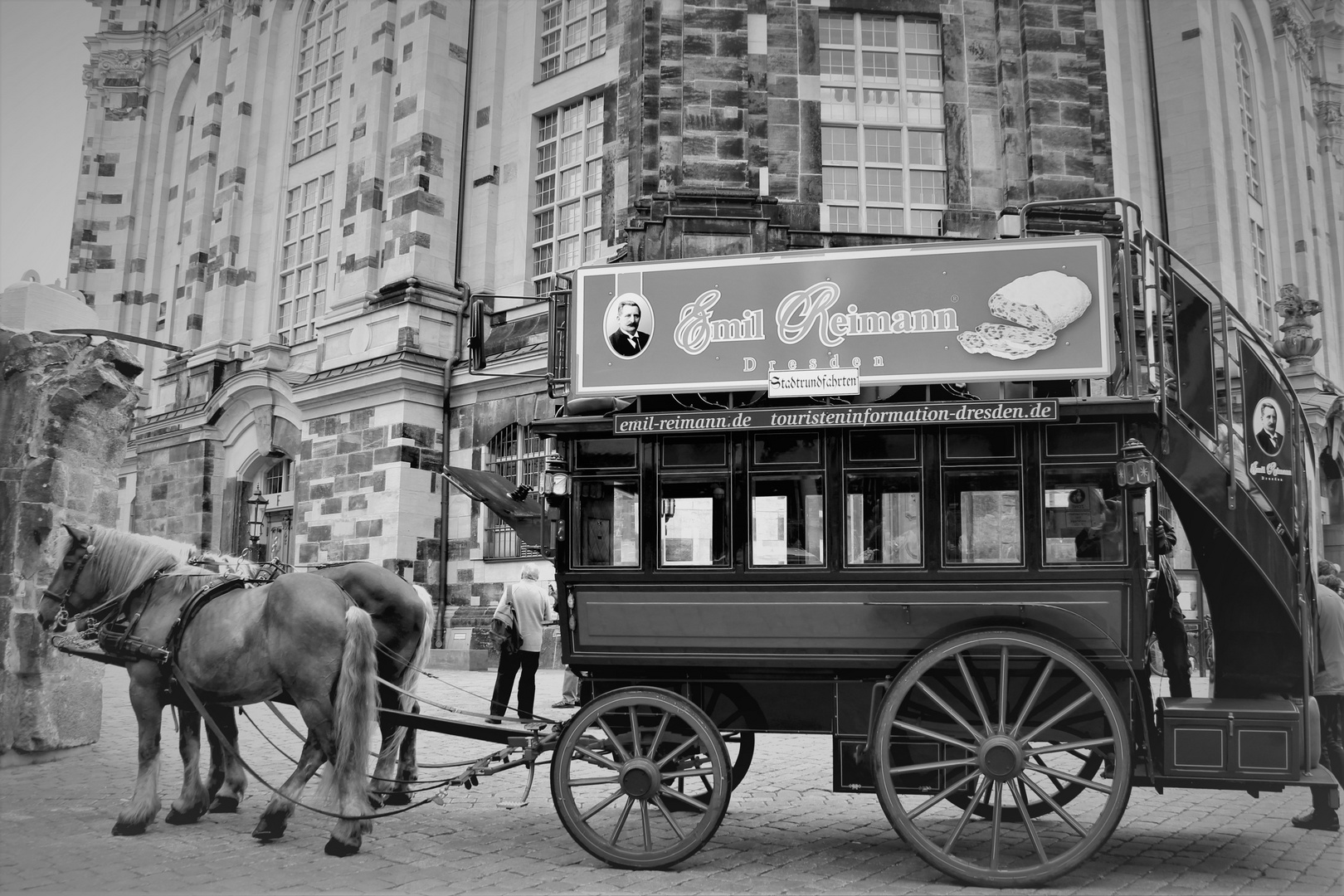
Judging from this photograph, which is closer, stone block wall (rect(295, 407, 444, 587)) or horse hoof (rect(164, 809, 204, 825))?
horse hoof (rect(164, 809, 204, 825))

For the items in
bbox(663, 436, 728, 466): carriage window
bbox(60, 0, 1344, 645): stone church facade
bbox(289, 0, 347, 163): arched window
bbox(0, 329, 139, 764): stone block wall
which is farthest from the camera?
bbox(289, 0, 347, 163): arched window

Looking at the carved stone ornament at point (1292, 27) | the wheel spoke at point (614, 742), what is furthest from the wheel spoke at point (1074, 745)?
the carved stone ornament at point (1292, 27)

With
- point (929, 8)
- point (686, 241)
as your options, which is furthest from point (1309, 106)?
point (686, 241)

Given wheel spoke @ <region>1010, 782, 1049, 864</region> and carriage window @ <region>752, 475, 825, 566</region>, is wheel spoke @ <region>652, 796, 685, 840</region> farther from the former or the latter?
wheel spoke @ <region>1010, 782, 1049, 864</region>

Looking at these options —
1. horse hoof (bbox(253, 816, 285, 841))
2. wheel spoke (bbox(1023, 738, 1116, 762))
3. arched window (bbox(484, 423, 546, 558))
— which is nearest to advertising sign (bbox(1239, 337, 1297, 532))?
wheel spoke (bbox(1023, 738, 1116, 762))

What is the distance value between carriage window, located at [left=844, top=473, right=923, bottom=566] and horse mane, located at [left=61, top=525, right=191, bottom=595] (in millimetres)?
4280

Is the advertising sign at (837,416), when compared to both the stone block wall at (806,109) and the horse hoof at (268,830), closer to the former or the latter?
the horse hoof at (268,830)

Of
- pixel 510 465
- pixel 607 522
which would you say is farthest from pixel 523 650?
pixel 510 465

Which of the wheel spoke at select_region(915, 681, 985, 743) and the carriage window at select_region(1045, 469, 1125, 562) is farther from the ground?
the carriage window at select_region(1045, 469, 1125, 562)

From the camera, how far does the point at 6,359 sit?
28.3ft

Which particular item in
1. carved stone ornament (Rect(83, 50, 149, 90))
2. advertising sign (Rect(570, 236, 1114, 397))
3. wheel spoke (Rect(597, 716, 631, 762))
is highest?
carved stone ornament (Rect(83, 50, 149, 90))

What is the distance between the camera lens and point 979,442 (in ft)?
17.8

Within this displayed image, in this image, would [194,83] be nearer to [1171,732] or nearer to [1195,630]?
[1195,630]

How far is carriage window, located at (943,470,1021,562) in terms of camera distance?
5.36m
